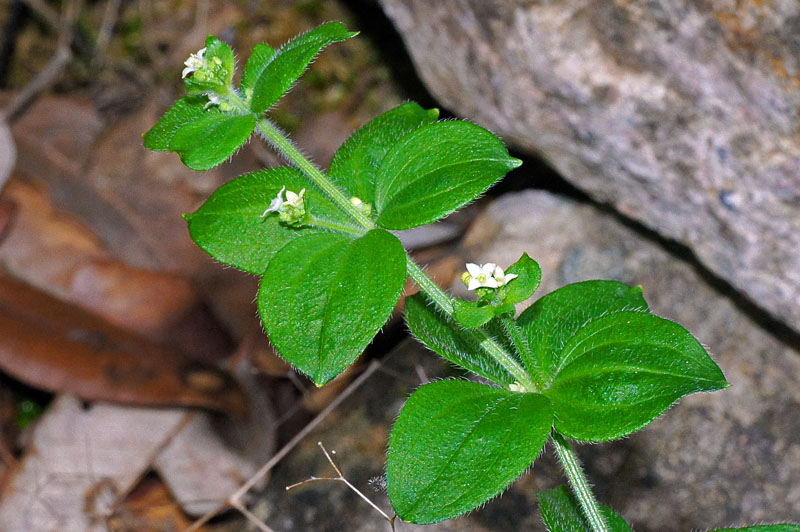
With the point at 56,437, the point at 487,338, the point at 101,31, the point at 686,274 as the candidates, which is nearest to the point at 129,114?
the point at 101,31

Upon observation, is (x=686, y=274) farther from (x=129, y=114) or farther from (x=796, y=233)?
(x=129, y=114)

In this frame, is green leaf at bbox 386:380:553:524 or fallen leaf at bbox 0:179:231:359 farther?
fallen leaf at bbox 0:179:231:359

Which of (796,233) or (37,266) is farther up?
(37,266)

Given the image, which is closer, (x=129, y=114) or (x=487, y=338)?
(x=487, y=338)

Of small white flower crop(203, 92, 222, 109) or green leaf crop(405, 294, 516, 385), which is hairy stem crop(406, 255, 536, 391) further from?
small white flower crop(203, 92, 222, 109)

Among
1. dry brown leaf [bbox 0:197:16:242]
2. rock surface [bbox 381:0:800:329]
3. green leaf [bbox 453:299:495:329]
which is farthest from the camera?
dry brown leaf [bbox 0:197:16:242]

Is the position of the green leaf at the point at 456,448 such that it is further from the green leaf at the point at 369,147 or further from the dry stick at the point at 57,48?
the dry stick at the point at 57,48

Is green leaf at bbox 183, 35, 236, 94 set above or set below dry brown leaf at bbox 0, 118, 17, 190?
above

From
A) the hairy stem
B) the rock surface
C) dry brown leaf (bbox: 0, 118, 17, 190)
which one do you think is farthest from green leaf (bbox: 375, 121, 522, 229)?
dry brown leaf (bbox: 0, 118, 17, 190)
